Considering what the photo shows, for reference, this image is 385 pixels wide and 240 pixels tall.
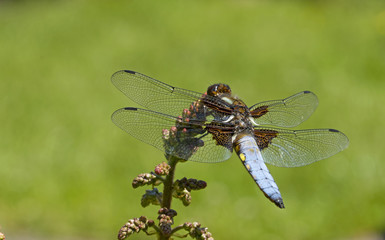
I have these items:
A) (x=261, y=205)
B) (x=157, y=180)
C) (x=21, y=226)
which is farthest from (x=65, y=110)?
→ (x=157, y=180)

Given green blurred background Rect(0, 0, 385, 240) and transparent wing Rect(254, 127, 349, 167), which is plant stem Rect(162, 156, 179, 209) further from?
green blurred background Rect(0, 0, 385, 240)

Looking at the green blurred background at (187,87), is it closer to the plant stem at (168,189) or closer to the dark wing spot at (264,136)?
the dark wing spot at (264,136)

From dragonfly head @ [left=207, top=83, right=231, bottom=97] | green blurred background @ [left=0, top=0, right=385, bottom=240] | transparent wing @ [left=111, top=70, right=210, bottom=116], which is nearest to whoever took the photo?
dragonfly head @ [left=207, top=83, right=231, bottom=97]

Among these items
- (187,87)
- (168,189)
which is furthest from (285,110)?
(187,87)

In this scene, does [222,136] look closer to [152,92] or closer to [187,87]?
[152,92]

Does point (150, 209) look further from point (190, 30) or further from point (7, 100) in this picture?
point (190, 30)

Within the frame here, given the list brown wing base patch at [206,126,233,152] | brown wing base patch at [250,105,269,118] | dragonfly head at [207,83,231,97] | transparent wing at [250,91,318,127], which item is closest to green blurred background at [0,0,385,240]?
transparent wing at [250,91,318,127]

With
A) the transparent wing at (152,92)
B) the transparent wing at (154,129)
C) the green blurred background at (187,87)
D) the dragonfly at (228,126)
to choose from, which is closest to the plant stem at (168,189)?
the dragonfly at (228,126)
